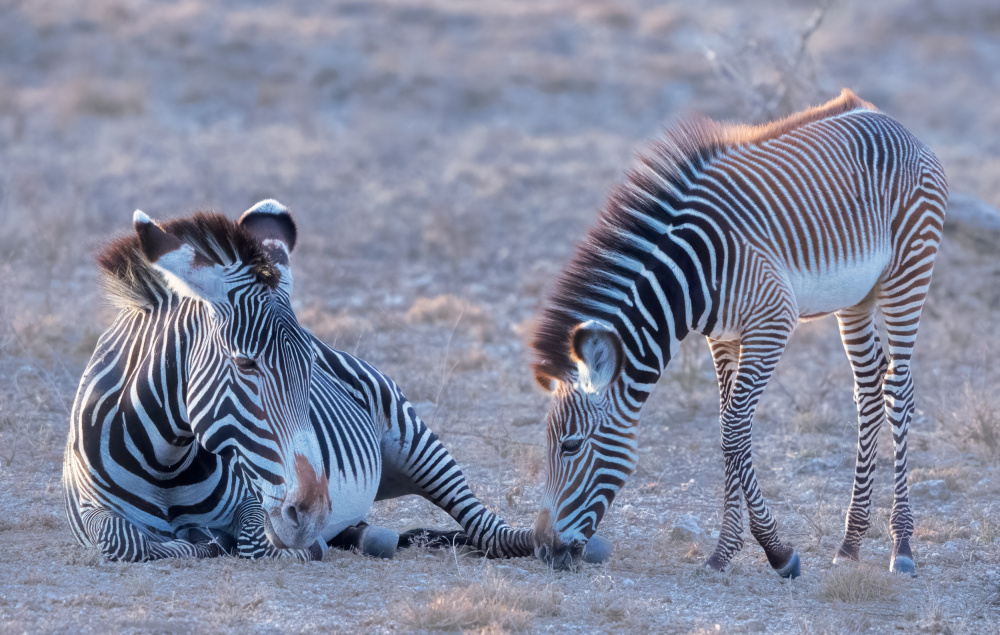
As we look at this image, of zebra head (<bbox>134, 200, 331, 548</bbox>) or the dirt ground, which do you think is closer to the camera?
zebra head (<bbox>134, 200, 331, 548</bbox>)

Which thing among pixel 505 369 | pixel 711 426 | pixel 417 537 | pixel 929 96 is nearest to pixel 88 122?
pixel 505 369

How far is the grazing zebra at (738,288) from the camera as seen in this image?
4980 mm

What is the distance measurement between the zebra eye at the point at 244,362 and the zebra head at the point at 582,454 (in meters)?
1.51

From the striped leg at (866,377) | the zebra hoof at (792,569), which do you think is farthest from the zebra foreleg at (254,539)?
the striped leg at (866,377)

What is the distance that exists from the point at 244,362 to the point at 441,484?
1823 millimetres

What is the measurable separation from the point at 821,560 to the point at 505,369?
4.24 meters

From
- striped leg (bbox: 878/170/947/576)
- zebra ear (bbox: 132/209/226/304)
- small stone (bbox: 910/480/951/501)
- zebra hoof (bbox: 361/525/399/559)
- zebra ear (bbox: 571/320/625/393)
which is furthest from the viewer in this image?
small stone (bbox: 910/480/951/501)

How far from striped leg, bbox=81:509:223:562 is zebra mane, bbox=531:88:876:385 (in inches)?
76.4

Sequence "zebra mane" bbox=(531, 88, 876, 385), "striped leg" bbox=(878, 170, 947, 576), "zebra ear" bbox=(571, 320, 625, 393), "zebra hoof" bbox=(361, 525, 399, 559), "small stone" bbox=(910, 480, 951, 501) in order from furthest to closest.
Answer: "small stone" bbox=(910, 480, 951, 501)
"striped leg" bbox=(878, 170, 947, 576)
"zebra hoof" bbox=(361, 525, 399, 559)
"zebra mane" bbox=(531, 88, 876, 385)
"zebra ear" bbox=(571, 320, 625, 393)

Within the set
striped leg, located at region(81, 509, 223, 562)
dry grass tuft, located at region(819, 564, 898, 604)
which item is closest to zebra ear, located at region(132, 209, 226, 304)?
striped leg, located at region(81, 509, 223, 562)

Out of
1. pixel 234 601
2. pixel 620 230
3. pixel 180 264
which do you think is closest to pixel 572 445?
pixel 620 230

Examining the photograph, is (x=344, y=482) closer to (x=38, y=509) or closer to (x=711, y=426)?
(x=38, y=509)

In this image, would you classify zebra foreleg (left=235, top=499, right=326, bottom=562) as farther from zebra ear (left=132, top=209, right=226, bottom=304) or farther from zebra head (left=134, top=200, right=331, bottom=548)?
zebra ear (left=132, top=209, right=226, bottom=304)

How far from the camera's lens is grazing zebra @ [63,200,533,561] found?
4.16 m
